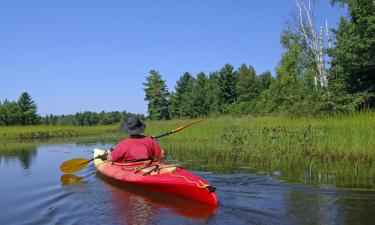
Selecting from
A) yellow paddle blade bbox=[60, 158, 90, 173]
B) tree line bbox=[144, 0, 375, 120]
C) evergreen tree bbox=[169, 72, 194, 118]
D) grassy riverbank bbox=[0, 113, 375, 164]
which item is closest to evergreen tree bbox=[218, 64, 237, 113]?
tree line bbox=[144, 0, 375, 120]

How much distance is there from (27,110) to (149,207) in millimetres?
67766

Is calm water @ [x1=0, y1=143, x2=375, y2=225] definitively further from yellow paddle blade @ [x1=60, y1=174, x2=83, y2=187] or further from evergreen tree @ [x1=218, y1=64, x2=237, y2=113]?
evergreen tree @ [x1=218, y1=64, x2=237, y2=113]

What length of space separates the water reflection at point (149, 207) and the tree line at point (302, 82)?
11.1 m

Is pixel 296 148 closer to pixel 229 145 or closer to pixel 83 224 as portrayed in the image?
pixel 229 145

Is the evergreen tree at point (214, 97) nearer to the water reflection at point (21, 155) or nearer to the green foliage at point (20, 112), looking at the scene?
the green foliage at point (20, 112)

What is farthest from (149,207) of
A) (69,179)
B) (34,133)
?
(34,133)

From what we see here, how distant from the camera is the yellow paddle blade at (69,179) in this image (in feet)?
36.7

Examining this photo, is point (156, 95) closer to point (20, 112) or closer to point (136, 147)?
point (20, 112)

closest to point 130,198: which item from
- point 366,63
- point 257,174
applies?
point 257,174

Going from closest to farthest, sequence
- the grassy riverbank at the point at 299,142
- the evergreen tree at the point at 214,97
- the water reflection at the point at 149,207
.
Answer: the water reflection at the point at 149,207 → the grassy riverbank at the point at 299,142 → the evergreen tree at the point at 214,97

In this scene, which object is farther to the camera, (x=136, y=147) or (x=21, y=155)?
(x=21, y=155)

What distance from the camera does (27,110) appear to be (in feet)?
231

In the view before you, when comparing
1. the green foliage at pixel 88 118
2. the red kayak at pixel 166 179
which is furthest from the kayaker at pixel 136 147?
the green foliage at pixel 88 118

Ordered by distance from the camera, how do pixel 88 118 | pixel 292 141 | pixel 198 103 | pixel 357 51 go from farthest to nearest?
1. pixel 88 118
2. pixel 198 103
3. pixel 357 51
4. pixel 292 141
